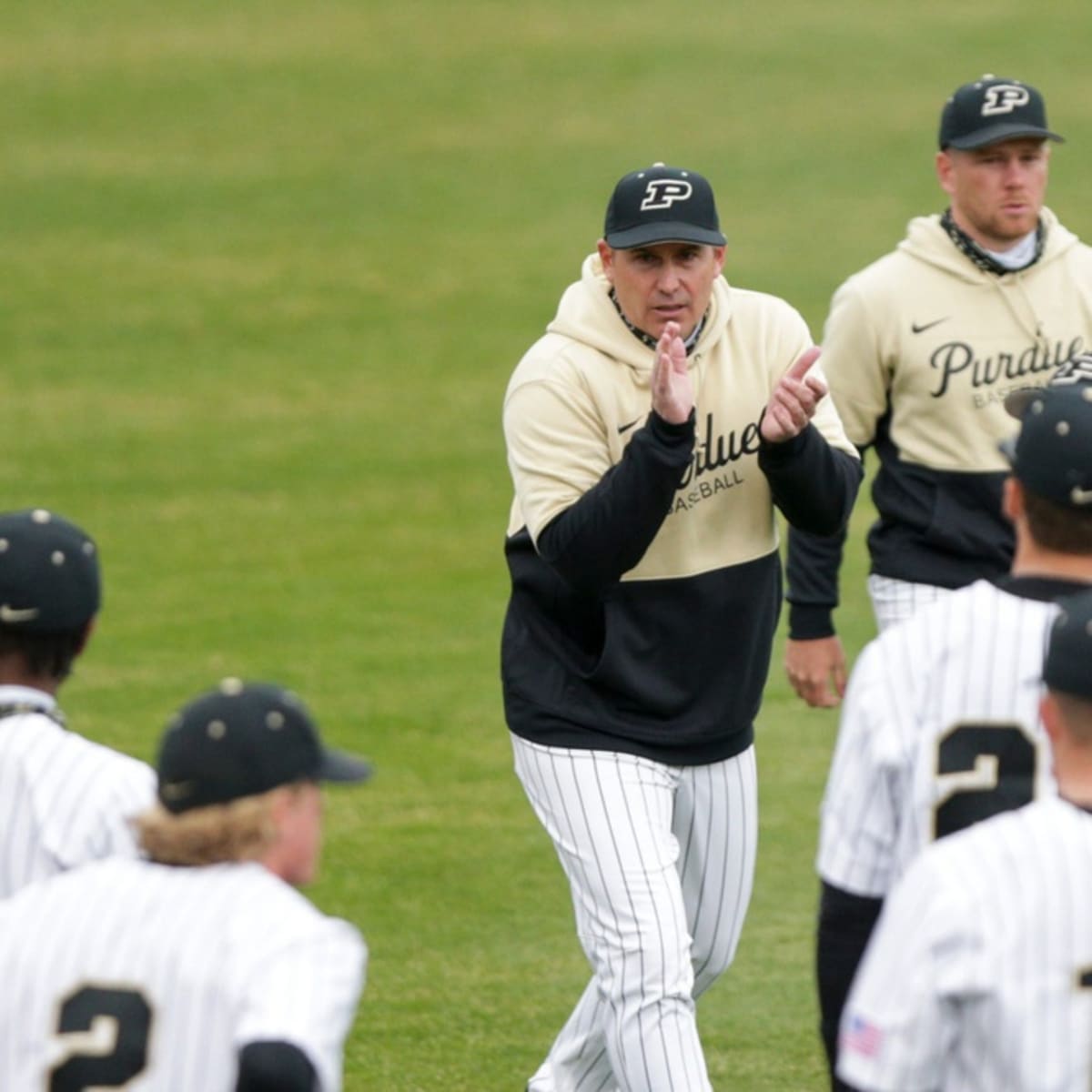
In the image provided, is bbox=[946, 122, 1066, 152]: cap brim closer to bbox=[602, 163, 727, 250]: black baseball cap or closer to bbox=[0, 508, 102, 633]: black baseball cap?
bbox=[602, 163, 727, 250]: black baseball cap

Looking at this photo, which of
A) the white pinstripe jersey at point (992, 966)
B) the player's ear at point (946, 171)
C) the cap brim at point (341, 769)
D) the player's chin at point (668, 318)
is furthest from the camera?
the player's ear at point (946, 171)

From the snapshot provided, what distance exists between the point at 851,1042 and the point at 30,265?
1600cm

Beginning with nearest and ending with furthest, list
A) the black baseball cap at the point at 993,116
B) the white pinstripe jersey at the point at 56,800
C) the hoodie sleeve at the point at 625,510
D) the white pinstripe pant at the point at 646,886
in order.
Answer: the white pinstripe jersey at the point at 56,800 < the hoodie sleeve at the point at 625,510 < the white pinstripe pant at the point at 646,886 < the black baseball cap at the point at 993,116

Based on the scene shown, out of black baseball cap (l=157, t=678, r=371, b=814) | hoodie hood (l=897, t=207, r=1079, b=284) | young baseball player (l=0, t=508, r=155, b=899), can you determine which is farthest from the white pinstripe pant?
black baseball cap (l=157, t=678, r=371, b=814)

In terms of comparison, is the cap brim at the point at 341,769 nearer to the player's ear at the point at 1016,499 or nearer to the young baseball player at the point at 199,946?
the young baseball player at the point at 199,946

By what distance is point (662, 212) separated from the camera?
5.27 m

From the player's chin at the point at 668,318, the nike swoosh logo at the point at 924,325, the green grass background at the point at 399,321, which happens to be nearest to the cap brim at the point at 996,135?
the nike swoosh logo at the point at 924,325

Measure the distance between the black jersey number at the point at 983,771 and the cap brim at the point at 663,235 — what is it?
1778 millimetres

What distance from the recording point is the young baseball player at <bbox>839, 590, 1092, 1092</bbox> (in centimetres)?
318

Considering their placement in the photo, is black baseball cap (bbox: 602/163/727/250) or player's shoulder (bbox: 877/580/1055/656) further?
black baseball cap (bbox: 602/163/727/250)

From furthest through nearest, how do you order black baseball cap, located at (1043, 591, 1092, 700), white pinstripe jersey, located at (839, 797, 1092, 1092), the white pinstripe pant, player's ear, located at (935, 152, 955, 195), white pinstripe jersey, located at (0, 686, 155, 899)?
1. player's ear, located at (935, 152, 955, 195)
2. the white pinstripe pant
3. white pinstripe jersey, located at (0, 686, 155, 899)
4. black baseball cap, located at (1043, 591, 1092, 700)
5. white pinstripe jersey, located at (839, 797, 1092, 1092)

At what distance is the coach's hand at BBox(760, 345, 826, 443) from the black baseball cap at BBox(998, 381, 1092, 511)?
3.89 feet

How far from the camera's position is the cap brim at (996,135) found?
6402 millimetres

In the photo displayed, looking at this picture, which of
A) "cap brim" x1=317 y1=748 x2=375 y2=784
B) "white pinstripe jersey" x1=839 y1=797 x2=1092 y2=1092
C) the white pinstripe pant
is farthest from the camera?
the white pinstripe pant
